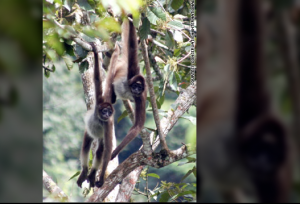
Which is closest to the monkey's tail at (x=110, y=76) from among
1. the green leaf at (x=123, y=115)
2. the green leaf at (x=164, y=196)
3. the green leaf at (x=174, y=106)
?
the green leaf at (x=123, y=115)

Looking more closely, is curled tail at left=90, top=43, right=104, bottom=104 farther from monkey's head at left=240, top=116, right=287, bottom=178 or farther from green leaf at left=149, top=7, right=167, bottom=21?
monkey's head at left=240, top=116, right=287, bottom=178

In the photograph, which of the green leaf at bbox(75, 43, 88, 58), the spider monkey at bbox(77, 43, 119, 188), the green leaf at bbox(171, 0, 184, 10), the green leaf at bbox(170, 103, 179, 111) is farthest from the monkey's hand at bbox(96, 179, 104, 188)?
the green leaf at bbox(171, 0, 184, 10)

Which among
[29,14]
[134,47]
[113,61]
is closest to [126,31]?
[134,47]

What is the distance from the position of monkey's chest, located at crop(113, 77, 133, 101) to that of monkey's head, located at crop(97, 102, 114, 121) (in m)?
0.08

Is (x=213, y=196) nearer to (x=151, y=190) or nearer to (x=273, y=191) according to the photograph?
(x=273, y=191)

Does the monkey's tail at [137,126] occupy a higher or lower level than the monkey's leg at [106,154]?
higher

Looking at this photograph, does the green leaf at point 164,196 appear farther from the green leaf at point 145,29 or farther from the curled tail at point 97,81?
the green leaf at point 145,29

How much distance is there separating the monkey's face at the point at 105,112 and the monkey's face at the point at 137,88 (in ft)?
0.52

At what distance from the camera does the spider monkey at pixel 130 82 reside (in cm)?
159

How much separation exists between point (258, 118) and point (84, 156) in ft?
3.51

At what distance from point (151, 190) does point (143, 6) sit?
1004 millimetres

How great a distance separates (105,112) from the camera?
1.62m

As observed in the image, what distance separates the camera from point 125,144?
163 centimetres

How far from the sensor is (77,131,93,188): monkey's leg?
1.56m
